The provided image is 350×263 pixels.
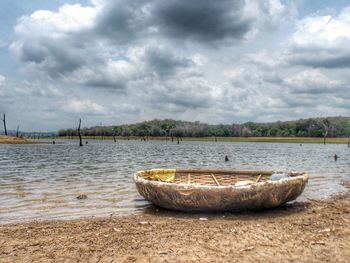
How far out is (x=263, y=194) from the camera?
9344mm

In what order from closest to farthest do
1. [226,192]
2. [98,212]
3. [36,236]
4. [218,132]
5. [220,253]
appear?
[220,253] < [36,236] < [226,192] < [98,212] < [218,132]

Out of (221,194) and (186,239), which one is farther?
(221,194)

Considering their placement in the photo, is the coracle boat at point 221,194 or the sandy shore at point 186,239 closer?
the sandy shore at point 186,239

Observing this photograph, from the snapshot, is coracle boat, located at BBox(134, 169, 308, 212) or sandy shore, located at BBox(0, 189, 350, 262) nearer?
sandy shore, located at BBox(0, 189, 350, 262)

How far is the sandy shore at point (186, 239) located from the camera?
5.78 m

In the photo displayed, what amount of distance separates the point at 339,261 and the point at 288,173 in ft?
20.5

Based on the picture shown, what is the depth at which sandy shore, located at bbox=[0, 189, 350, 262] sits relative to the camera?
5781mm

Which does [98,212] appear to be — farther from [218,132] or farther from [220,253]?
[218,132]

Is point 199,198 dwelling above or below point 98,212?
above

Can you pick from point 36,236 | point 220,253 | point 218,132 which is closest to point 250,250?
point 220,253

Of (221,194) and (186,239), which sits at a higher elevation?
(221,194)

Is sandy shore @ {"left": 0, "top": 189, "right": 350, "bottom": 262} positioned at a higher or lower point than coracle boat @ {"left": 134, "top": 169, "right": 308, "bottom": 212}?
lower

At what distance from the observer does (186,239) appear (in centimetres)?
670

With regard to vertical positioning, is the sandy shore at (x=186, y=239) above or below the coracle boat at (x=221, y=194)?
below
